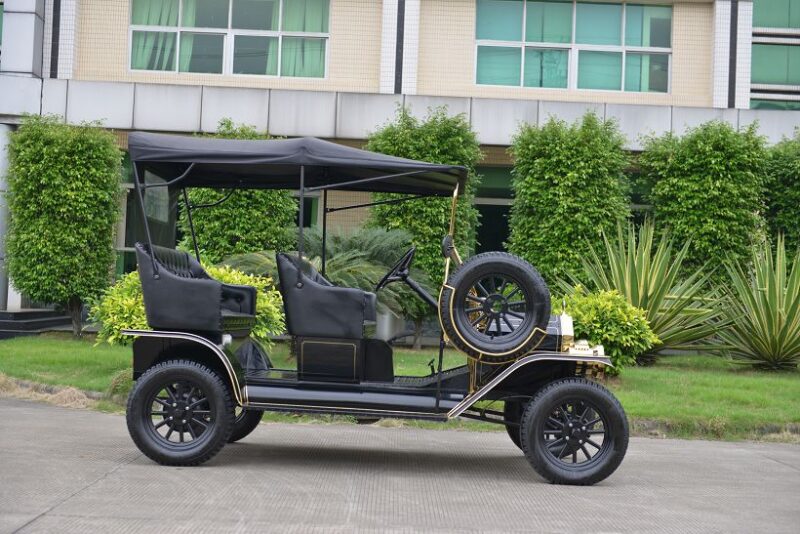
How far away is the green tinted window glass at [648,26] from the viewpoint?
20.9m

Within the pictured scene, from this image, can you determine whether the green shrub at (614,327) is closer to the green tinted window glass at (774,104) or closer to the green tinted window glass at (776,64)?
the green tinted window glass at (774,104)

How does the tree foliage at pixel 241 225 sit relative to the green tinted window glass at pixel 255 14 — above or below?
below

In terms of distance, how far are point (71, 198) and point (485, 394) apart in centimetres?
1080

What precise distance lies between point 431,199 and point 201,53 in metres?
7.59

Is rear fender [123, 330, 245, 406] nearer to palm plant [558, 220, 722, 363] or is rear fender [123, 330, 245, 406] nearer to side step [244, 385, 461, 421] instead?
side step [244, 385, 461, 421]

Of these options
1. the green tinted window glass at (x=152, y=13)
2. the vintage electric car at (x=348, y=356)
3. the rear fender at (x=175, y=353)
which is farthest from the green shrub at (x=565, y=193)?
the rear fender at (x=175, y=353)

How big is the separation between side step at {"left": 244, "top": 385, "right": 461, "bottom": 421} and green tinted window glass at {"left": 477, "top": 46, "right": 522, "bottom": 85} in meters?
14.3

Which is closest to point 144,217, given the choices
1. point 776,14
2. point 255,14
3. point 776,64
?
point 255,14

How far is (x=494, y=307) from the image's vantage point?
7.38 m

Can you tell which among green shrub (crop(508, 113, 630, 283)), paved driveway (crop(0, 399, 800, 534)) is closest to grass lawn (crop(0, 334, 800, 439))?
paved driveway (crop(0, 399, 800, 534))

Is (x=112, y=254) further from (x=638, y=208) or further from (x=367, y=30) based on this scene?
(x=638, y=208)

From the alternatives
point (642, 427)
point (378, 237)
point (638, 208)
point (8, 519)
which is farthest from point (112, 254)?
point (8, 519)

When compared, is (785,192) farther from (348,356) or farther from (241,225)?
(348,356)

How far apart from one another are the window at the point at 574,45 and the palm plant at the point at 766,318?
8.03 m
